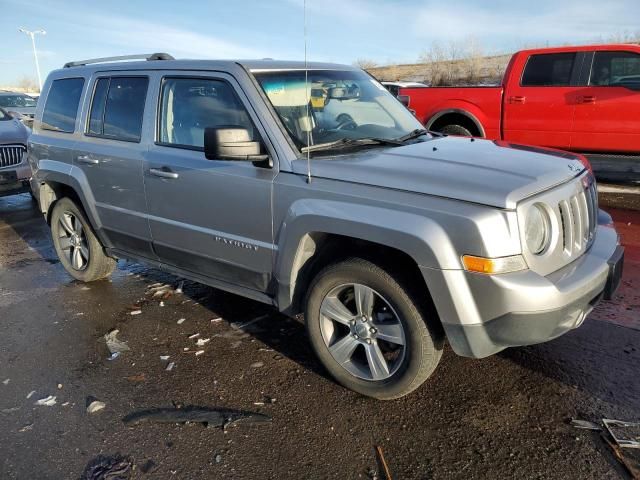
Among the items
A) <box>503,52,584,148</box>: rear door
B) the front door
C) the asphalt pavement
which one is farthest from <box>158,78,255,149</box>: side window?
<box>503,52,584,148</box>: rear door

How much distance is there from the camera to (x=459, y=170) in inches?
112

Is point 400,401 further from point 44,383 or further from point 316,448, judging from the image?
point 44,383

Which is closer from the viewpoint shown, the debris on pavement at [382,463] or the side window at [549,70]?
the debris on pavement at [382,463]

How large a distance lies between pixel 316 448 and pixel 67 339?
235 cm

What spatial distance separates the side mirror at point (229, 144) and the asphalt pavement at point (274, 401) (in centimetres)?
140

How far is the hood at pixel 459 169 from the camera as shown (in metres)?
2.60

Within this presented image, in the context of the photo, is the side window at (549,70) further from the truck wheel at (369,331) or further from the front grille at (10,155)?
the front grille at (10,155)

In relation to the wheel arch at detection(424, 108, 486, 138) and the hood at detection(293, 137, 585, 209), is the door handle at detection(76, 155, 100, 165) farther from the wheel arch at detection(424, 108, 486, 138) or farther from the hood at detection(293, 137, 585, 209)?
the wheel arch at detection(424, 108, 486, 138)

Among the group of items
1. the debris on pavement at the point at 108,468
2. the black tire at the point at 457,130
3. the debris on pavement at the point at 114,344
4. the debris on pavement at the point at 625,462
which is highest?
the black tire at the point at 457,130

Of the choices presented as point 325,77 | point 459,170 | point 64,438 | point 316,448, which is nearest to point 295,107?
point 325,77

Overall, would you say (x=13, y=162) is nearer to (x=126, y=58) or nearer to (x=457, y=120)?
(x=126, y=58)

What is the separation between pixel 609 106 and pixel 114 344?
7.06 metres

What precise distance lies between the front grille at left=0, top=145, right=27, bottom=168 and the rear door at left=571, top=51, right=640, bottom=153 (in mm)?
8618

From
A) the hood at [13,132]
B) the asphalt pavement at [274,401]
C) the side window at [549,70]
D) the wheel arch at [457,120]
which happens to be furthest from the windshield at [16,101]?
the side window at [549,70]
